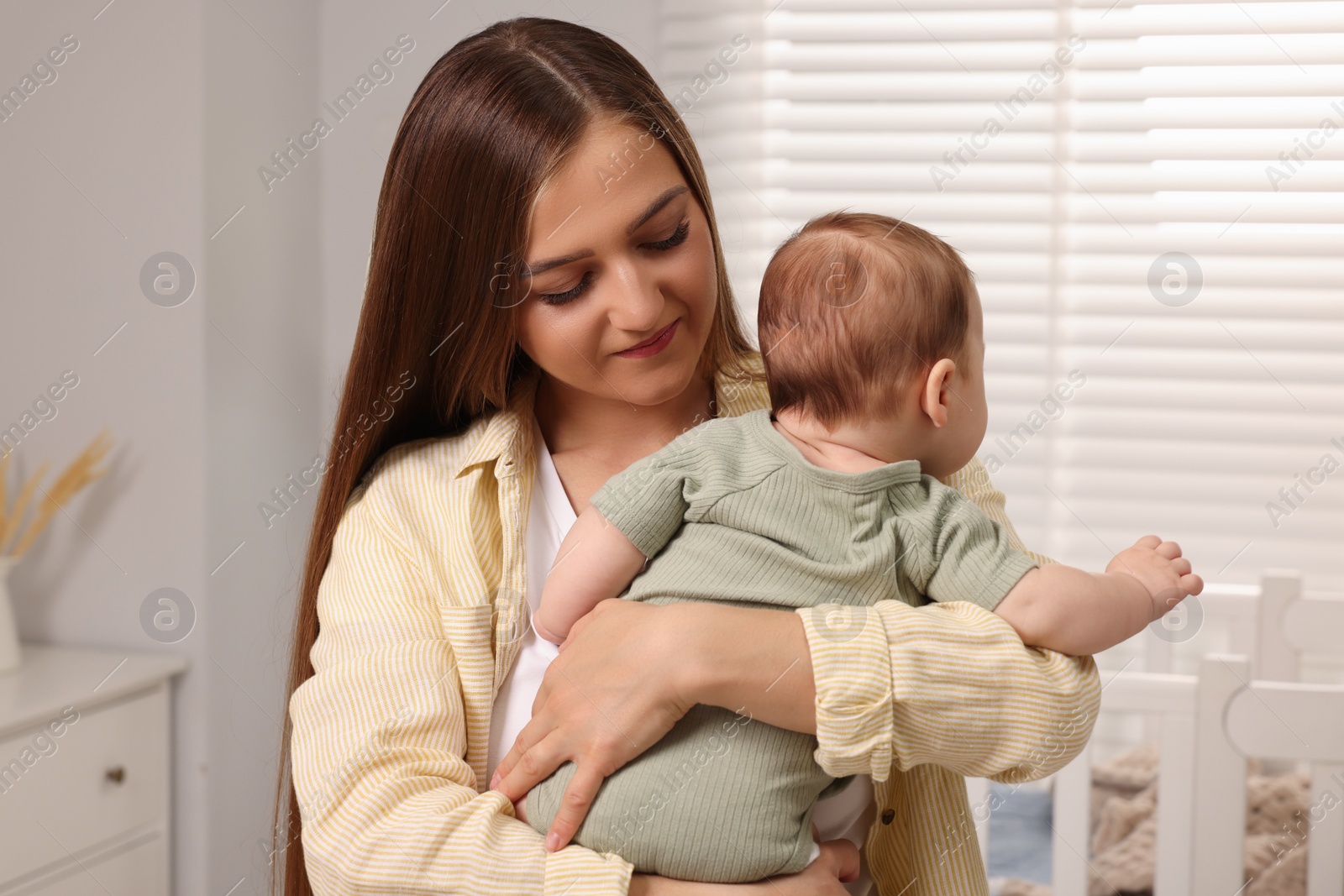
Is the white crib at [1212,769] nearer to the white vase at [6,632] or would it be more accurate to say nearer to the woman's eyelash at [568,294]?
the woman's eyelash at [568,294]

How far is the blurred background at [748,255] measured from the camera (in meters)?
2.05

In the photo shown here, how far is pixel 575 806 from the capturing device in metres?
0.97

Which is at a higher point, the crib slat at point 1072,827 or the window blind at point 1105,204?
the window blind at point 1105,204

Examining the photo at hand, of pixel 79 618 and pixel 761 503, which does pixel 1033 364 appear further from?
pixel 79 618

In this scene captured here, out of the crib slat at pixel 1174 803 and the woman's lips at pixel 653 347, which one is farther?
the crib slat at pixel 1174 803

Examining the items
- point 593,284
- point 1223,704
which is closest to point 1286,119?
point 1223,704

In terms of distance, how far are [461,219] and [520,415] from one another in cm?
23

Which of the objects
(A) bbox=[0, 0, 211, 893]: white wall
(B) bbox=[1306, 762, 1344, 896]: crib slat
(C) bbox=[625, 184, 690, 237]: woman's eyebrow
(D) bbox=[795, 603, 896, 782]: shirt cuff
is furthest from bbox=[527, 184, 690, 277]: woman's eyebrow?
(B) bbox=[1306, 762, 1344, 896]: crib slat

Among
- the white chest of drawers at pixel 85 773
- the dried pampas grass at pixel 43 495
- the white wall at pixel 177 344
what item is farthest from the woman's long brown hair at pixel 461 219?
the dried pampas grass at pixel 43 495

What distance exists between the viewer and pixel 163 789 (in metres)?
2.07

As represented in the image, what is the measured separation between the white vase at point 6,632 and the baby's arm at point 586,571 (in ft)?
4.41

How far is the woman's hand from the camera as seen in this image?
0.97 m

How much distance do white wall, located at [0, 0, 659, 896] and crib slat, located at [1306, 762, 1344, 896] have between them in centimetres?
180

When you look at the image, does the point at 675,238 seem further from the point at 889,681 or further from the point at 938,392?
the point at 889,681
